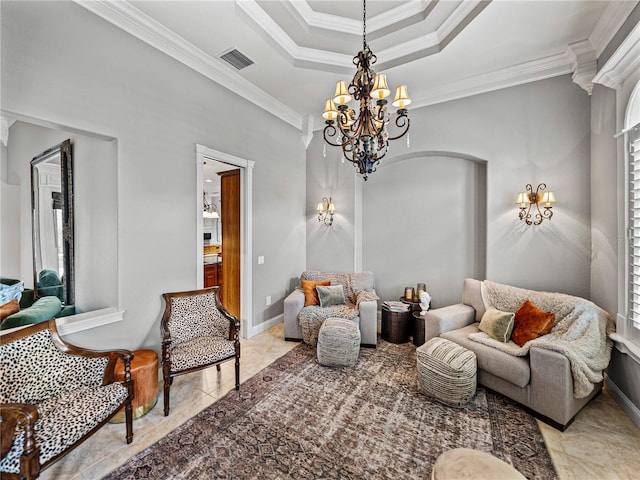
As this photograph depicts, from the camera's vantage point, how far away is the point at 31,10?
188 centimetres

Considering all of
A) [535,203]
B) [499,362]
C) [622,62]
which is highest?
[622,62]

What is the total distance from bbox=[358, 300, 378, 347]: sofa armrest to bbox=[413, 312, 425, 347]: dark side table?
0.52m

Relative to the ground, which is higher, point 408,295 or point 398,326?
point 408,295

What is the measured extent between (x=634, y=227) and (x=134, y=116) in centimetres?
438

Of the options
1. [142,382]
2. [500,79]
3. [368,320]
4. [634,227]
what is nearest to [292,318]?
[368,320]

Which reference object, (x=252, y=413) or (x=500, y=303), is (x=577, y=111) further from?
(x=252, y=413)

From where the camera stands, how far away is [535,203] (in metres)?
3.07

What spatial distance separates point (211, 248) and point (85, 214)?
14.9ft

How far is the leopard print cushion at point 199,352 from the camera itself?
228cm

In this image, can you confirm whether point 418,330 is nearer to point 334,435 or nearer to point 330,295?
point 330,295

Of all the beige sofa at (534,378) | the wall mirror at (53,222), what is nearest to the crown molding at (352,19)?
the wall mirror at (53,222)

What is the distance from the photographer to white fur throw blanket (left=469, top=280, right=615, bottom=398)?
6.64 feet

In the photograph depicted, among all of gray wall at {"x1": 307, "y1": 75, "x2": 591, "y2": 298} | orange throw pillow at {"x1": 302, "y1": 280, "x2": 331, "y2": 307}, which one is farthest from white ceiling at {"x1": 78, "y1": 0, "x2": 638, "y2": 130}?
orange throw pillow at {"x1": 302, "y1": 280, "x2": 331, "y2": 307}

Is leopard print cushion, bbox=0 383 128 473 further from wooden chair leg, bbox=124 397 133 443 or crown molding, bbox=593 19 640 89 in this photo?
crown molding, bbox=593 19 640 89
